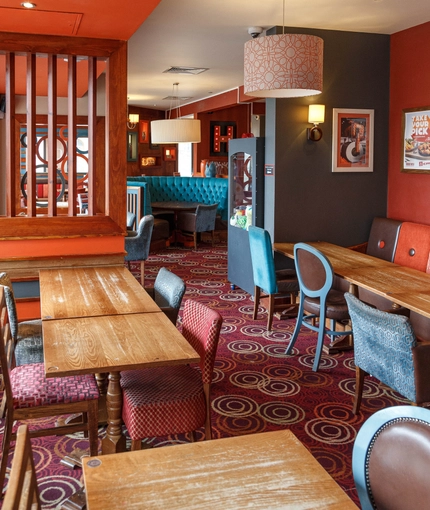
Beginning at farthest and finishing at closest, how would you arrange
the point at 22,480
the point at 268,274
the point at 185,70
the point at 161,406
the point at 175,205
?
the point at 175,205
the point at 185,70
the point at 268,274
the point at 161,406
the point at 22,480

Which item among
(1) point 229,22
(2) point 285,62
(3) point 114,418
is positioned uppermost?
(1) point 229,22

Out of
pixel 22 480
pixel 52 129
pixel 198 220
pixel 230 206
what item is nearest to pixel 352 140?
pixel 230 206

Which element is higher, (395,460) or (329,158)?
(329,158)

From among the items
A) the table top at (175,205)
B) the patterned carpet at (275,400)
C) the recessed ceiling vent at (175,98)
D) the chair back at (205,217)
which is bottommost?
the patterned carpet at (275,400)

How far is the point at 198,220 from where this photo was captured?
1023cm

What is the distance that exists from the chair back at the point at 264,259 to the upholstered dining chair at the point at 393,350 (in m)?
1.83

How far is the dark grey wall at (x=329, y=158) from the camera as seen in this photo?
5836 millimetres

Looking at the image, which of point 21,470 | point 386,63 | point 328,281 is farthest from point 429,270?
point 21,470

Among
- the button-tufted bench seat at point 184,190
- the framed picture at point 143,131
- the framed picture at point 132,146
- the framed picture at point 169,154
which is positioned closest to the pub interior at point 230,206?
the button-tufted bench seat at point 184,190

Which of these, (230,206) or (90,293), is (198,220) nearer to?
(230,206)

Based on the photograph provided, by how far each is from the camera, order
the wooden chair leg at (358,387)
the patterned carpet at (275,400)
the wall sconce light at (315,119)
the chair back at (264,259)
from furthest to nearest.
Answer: the wall sconce light at (315,119), the chair back at (264,259), the wooden chair leg at (358,387), the patterned carpet at (275,400)

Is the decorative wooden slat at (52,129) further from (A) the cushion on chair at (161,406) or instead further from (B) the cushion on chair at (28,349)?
(A) the cushion on chair at (161,406)

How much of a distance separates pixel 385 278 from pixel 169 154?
1270 centimetres

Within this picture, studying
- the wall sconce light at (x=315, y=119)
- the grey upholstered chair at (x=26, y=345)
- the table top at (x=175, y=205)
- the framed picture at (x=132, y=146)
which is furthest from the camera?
the framed picture at (x=132, y=146)
